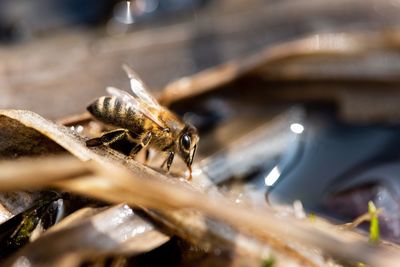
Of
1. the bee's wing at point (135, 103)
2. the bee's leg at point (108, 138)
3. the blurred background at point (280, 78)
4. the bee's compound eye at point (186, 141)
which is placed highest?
the blurred background at point (280, 78)

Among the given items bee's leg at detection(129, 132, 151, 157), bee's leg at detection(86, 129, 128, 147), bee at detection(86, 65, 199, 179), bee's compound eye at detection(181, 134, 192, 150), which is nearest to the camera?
bee's leg at detection(86, 129, 128, 147)

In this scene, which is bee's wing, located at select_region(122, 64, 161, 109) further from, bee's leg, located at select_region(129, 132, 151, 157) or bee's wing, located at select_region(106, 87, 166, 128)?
bee's leg, located at select_region(129, 132, 151, 157)

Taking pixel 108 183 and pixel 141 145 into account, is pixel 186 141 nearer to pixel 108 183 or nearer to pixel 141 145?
pixel 141 145

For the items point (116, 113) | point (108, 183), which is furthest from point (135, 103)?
point (108, 183)

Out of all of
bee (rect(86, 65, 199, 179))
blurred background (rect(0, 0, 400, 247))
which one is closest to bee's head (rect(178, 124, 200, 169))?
bee (rect(86, 65, 199, 179))

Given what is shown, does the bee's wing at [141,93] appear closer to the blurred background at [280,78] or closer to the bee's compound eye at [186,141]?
the bee's compound eye at [186,141]

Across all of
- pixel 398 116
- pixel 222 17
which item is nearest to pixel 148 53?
pixel 222 17

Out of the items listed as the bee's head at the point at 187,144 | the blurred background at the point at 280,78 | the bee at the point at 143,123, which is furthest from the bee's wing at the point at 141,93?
the blurred background at the point at 280,78

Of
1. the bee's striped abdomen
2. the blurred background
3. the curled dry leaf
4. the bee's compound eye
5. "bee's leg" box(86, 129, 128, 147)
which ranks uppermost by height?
the blurred background
